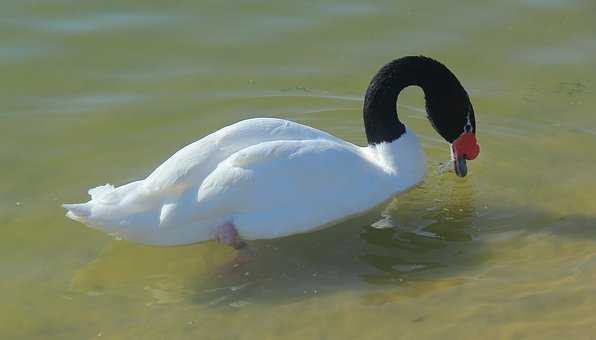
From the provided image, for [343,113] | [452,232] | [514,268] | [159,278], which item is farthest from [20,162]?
[514,268]

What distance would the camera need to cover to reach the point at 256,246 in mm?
7422

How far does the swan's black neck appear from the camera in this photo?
7.70m

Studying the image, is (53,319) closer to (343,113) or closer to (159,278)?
(159,278)

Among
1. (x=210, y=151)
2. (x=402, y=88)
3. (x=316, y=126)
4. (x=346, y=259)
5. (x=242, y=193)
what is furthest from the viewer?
(x=316, y=126)

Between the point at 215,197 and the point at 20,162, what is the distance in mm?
2383

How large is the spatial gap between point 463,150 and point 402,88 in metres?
0.66

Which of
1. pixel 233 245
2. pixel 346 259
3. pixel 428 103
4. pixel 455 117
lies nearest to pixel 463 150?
pixel 455 117

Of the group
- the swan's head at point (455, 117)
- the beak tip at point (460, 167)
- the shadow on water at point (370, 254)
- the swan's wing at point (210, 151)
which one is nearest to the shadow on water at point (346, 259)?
the shadow on water at point (370, 254)

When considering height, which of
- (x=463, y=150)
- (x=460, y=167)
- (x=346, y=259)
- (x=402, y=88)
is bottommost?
(x=346, y=259)

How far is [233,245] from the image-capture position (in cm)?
696

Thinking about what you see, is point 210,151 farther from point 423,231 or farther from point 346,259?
point 423,231

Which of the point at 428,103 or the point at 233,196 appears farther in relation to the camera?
the point at 428,103

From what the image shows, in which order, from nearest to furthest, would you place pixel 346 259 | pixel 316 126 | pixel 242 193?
pixel 242 193 < pixel 346 259 < pixel 316 126

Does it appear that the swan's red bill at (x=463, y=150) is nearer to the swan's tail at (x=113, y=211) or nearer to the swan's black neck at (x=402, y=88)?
the swan's black neck at (x=402, y=88)
